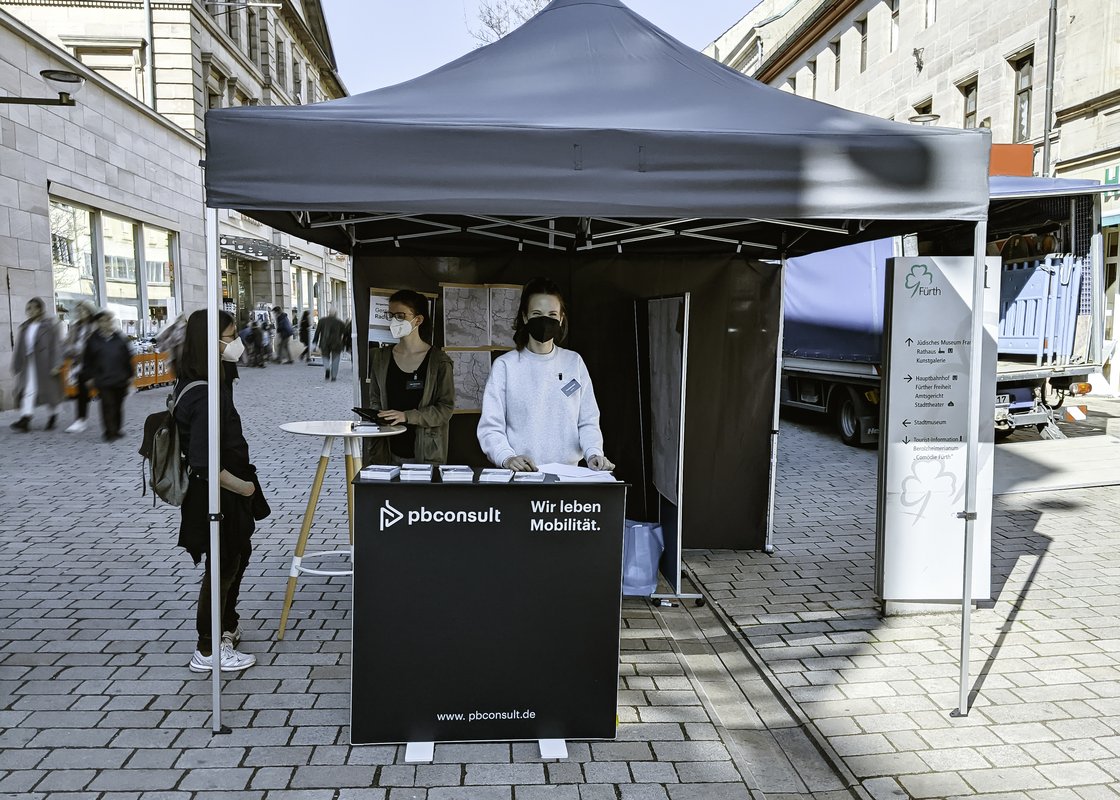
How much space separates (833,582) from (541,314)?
291cm

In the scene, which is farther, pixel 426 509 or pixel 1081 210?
pixel 1081 210

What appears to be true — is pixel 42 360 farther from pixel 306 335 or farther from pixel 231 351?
pixel 306 335

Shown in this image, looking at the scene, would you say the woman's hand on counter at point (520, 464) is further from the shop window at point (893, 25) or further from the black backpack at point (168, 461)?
the shop window at point (893, 25)

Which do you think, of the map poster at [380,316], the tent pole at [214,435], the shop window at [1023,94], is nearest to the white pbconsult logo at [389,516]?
the tent pole at [214,435]

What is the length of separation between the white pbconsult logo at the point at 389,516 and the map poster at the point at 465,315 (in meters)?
2.62

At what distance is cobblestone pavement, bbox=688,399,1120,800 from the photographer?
3.24m

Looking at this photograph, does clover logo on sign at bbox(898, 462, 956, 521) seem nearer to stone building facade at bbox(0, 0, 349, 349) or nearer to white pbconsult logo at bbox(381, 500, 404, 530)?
white pbconsult logo at bbox(381, 500, 404, 530)

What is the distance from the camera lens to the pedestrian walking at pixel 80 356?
37.0 ft

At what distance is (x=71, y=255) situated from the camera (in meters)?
16.4

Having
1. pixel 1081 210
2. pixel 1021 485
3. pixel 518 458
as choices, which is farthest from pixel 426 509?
pixel 1081 210

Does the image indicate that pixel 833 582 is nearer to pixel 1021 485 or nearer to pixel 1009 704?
pixel 1009 704

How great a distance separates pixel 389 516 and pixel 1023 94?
21614 millimetres

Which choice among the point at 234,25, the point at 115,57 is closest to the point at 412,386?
the point at 115,57

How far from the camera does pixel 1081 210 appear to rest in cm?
1002
